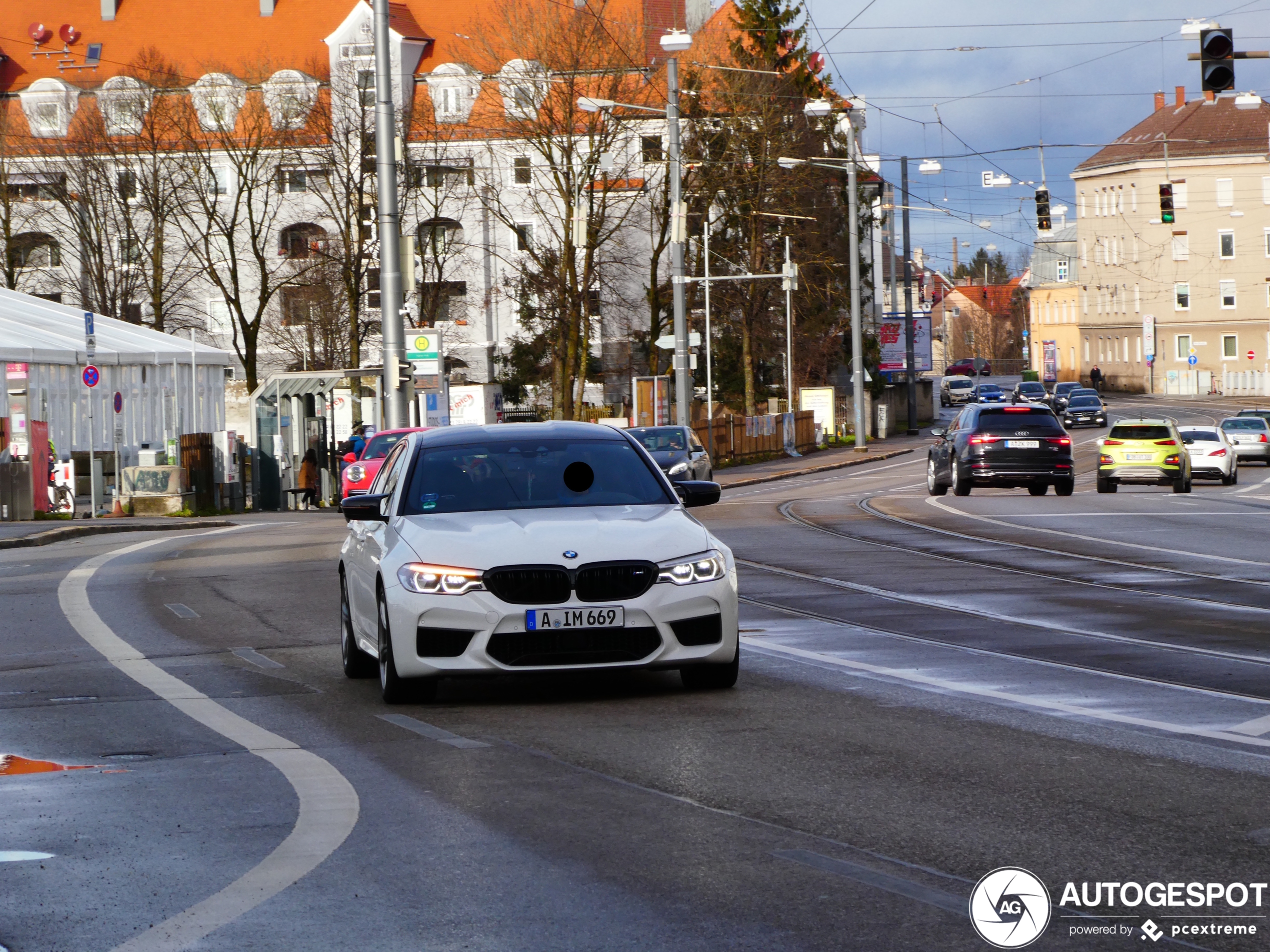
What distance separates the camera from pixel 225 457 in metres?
41.5

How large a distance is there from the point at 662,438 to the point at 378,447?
1170 cm

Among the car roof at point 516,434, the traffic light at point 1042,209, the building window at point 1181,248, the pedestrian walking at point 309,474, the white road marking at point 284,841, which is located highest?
the building window at point 1181,248

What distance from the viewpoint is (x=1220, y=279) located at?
4628 inches

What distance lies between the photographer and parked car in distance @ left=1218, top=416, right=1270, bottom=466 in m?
57.7

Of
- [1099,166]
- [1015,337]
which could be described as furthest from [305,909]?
[1015,337]

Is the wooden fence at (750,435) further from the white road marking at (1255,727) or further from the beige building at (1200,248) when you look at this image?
the beige building at (1200,248)

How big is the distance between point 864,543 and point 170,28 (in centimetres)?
7146

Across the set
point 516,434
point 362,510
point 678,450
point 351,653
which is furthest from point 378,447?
point 362,510

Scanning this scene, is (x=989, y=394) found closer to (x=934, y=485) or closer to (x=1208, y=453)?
(x=1208, y=453)

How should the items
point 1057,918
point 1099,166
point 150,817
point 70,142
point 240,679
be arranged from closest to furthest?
point 1057,918 < point 150,817 < point 240,679 < point 70,142 < point 1099,166

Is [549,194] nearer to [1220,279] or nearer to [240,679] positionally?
[240,679]

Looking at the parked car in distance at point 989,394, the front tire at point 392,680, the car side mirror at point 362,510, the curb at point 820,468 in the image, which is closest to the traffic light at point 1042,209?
the curb at point 820,468

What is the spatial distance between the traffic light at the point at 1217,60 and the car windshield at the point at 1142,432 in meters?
15.3

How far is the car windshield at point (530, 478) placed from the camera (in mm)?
10320
